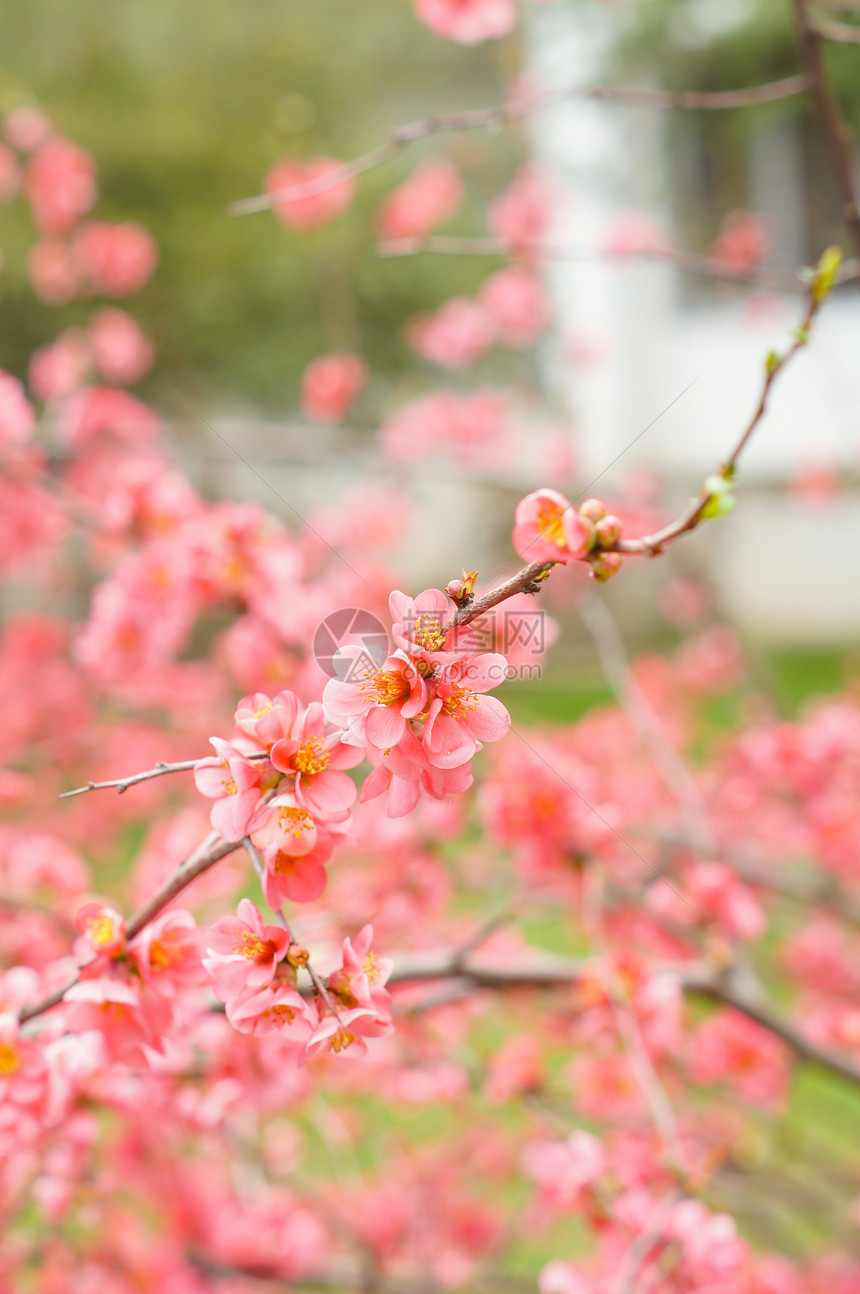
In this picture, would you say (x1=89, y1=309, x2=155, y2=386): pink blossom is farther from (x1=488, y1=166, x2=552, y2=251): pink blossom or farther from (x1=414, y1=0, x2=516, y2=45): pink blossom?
(x1=414, y1=0, x2=516, y2=45): pink blossom

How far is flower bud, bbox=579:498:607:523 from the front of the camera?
0.37 meters

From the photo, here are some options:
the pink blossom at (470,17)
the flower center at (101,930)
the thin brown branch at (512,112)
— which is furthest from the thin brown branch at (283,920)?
the pink blossom at (470,17)

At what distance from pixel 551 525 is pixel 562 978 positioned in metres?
0.58

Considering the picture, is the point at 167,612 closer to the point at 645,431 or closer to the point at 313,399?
the point at 645,431

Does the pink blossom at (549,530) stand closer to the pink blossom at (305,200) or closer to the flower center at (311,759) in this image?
the flower center at (311,759)

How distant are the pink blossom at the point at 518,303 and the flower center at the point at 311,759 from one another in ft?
9.82

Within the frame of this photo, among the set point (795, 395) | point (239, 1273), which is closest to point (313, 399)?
point (239, 1273)

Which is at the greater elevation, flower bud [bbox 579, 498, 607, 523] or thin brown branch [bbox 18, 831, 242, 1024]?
flower bud [bbox 579, 498, 607, 523]

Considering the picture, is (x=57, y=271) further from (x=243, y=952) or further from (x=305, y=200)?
(x=243, y=952)

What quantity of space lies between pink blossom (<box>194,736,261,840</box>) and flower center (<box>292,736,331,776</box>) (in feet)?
0.06

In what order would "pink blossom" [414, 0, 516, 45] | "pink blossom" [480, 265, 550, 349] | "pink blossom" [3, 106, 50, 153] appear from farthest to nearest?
1. "pink blossom" [480, 265, 550, 349]
2. "pink blossom" [3, 106, 50, 153]
3. "pink blossom" [414, 0, 516, 45]

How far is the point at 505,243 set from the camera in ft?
2.94

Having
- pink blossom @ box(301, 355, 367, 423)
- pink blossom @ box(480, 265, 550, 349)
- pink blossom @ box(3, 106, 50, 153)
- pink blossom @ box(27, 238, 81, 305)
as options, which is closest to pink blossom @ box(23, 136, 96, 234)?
pink blossom @ box(3, 106, 50, 153)

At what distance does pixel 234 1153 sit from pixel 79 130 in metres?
4.59
